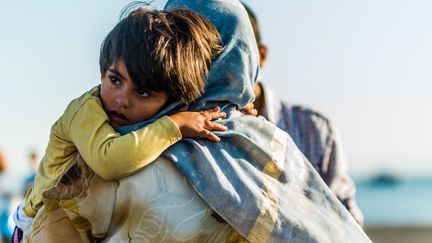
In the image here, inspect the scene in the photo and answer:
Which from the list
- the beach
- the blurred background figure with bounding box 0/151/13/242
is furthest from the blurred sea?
the blurred background figure with bounding box 0/151/13/242

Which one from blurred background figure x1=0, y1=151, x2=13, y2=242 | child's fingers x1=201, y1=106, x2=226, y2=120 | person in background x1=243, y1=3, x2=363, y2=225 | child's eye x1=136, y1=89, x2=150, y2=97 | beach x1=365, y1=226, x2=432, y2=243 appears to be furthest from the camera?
A: beach x1=365, y1=226, x2=432, y2=243

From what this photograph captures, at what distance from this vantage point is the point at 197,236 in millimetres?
3557

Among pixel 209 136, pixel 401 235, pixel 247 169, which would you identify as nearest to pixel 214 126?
pixel 209 136

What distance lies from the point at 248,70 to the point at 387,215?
118 ft

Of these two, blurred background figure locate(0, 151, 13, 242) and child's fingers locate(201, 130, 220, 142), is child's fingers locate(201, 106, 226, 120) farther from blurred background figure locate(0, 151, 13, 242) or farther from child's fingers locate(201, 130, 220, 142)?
blurred background figure locate(0, 151, 13, 242)

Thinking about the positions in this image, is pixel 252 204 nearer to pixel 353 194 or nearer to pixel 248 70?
pixel 248 70

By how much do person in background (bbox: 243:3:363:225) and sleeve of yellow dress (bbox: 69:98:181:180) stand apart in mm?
2395

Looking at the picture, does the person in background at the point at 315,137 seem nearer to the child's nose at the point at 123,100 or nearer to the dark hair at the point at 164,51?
the dark hair at the point at 164,51

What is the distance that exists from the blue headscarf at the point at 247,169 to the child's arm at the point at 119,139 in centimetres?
6

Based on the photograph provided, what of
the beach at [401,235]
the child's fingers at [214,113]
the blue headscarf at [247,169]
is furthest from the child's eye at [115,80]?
the beach at [401,235]

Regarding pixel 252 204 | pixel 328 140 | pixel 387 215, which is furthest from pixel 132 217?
pixel 387 215

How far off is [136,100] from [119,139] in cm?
15

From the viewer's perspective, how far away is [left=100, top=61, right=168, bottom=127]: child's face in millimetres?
3596

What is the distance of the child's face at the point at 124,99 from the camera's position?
3596 mm
